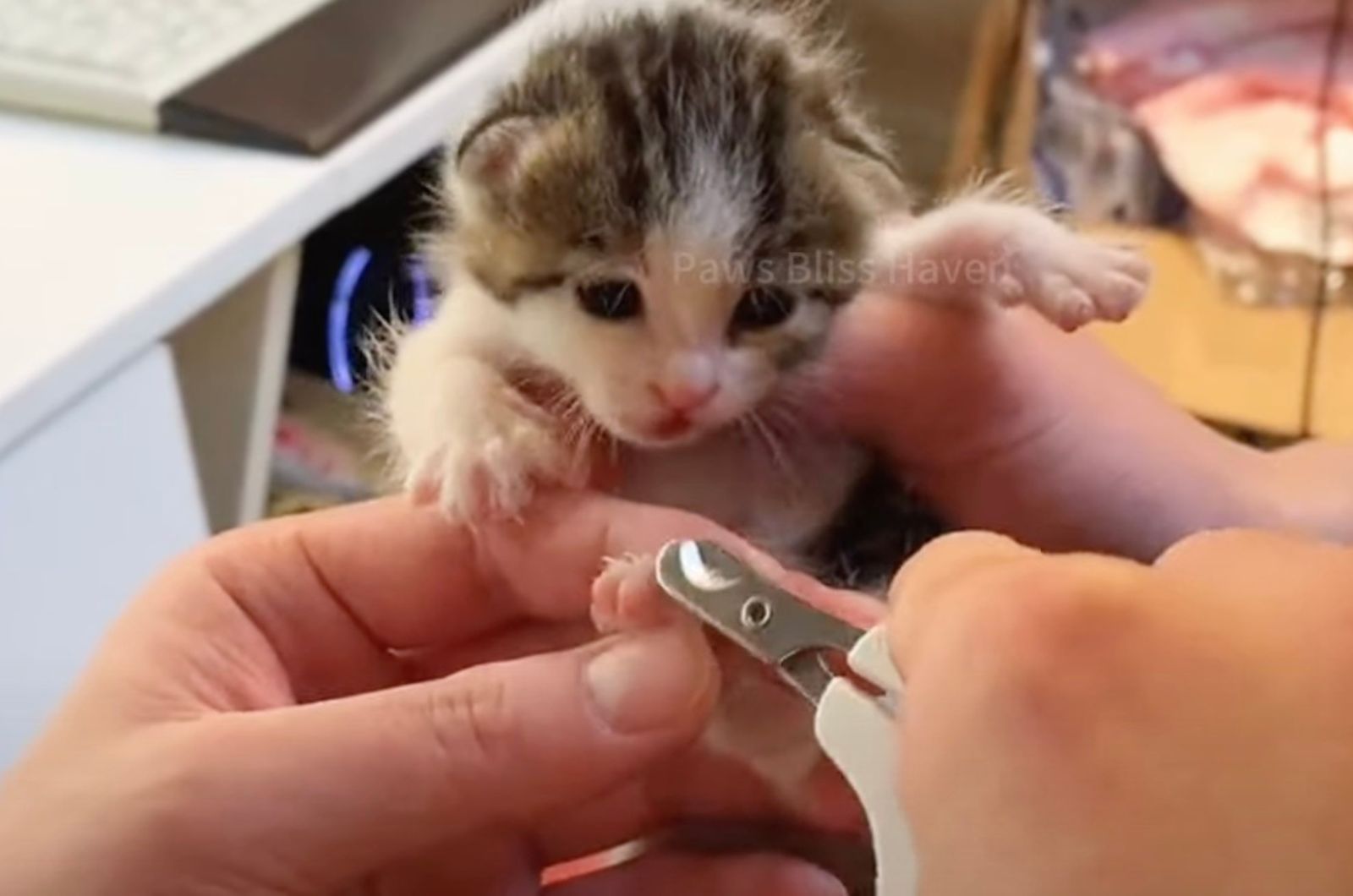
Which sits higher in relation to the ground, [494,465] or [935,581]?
[935,581]

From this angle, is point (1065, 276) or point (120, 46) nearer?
point (1065, 276)

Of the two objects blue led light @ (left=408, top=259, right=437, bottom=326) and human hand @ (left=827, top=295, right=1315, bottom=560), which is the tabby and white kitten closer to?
human hand @ (left=827, top=295, right=1315, bottom=560)

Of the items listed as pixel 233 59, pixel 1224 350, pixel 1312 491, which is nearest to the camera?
pixel 1312 491

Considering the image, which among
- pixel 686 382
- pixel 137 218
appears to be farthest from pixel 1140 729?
pixel 137 218

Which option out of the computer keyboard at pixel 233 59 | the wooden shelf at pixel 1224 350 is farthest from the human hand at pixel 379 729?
the wooden shelf at pixel 1224 350

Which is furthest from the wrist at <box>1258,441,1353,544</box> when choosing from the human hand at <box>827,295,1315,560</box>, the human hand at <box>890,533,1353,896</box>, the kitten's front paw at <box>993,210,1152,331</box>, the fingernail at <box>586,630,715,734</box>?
the human hand at <box>890,533,1353,896</box>

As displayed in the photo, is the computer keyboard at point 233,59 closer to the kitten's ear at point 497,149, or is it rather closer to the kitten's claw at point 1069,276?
the kitten's ear at point 497,149

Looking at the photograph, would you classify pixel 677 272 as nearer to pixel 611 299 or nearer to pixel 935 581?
pixel 611 299

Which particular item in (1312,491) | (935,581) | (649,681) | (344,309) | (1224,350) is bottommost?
(1224,350)

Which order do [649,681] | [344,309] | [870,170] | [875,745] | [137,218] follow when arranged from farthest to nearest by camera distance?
[344,309], [137,218], [870,170], [649,681], [875,745]
